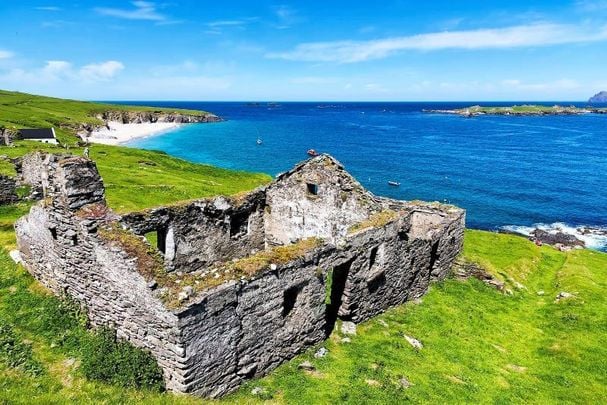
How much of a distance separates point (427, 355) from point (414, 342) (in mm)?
851

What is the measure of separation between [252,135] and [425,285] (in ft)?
476

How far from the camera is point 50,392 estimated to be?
12227mm

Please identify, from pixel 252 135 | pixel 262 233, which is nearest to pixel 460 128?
pixel 252 135

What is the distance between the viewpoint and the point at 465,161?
109375 mm

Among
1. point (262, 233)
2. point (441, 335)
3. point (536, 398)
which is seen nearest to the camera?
point (536, 398)

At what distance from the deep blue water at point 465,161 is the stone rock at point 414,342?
44144mm

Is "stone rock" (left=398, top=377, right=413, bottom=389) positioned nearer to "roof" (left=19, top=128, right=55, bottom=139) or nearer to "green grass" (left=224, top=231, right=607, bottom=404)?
"green grass" (left=224, top=231, right=607, bottom=404)

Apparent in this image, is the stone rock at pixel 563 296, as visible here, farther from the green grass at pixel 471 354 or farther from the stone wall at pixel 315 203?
the stone wall at pixel 315 203

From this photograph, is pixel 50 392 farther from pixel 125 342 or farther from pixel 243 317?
pixel 243 317

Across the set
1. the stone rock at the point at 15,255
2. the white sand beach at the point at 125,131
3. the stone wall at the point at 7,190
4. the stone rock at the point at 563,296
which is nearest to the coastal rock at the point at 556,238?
the stone rock at the point at 563,296

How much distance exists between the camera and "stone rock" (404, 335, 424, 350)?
749 inches

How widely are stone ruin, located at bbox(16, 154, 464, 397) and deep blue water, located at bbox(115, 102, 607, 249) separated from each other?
139 ft

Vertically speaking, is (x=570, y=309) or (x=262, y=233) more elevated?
(x=262, y=233)

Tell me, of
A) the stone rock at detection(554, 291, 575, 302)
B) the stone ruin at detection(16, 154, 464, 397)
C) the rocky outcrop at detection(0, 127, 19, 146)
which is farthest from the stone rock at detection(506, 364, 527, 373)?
the rocky outcrop at detection(0, 127, 19, 146)
